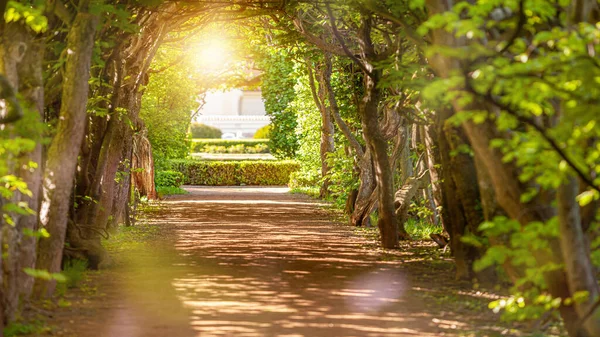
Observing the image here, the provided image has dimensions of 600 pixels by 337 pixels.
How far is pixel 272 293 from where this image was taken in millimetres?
11711

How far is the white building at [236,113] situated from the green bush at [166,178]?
156 ft

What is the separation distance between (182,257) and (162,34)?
5.71 metres

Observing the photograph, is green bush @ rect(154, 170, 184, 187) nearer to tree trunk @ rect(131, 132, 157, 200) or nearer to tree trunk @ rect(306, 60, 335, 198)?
tree trunk @ rect(131, 132, 157, 200)

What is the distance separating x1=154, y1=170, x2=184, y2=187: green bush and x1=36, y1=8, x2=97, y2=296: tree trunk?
24.3m

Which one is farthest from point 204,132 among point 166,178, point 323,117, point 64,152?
point 64,152

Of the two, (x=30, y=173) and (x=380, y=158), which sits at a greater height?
(x=380, y=158)

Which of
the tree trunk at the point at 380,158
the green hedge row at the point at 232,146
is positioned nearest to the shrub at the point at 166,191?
the tree trunk at the point at 380,158

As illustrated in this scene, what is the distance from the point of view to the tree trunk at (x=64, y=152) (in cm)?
1073

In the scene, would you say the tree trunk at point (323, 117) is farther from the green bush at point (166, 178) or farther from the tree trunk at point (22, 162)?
the tree trunk at point (22, 162)

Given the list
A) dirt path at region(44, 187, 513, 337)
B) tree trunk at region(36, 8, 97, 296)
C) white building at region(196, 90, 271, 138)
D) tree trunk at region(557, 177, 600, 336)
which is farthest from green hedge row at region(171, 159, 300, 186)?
tree trunk at region(557, 177, 600, 336)

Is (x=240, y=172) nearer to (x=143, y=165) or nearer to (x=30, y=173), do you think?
(x=143, y=165)

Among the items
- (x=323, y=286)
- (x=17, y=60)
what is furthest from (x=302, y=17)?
(x=17, y=60)

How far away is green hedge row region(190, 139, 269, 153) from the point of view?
222ft

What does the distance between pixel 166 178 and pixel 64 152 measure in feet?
92.8
